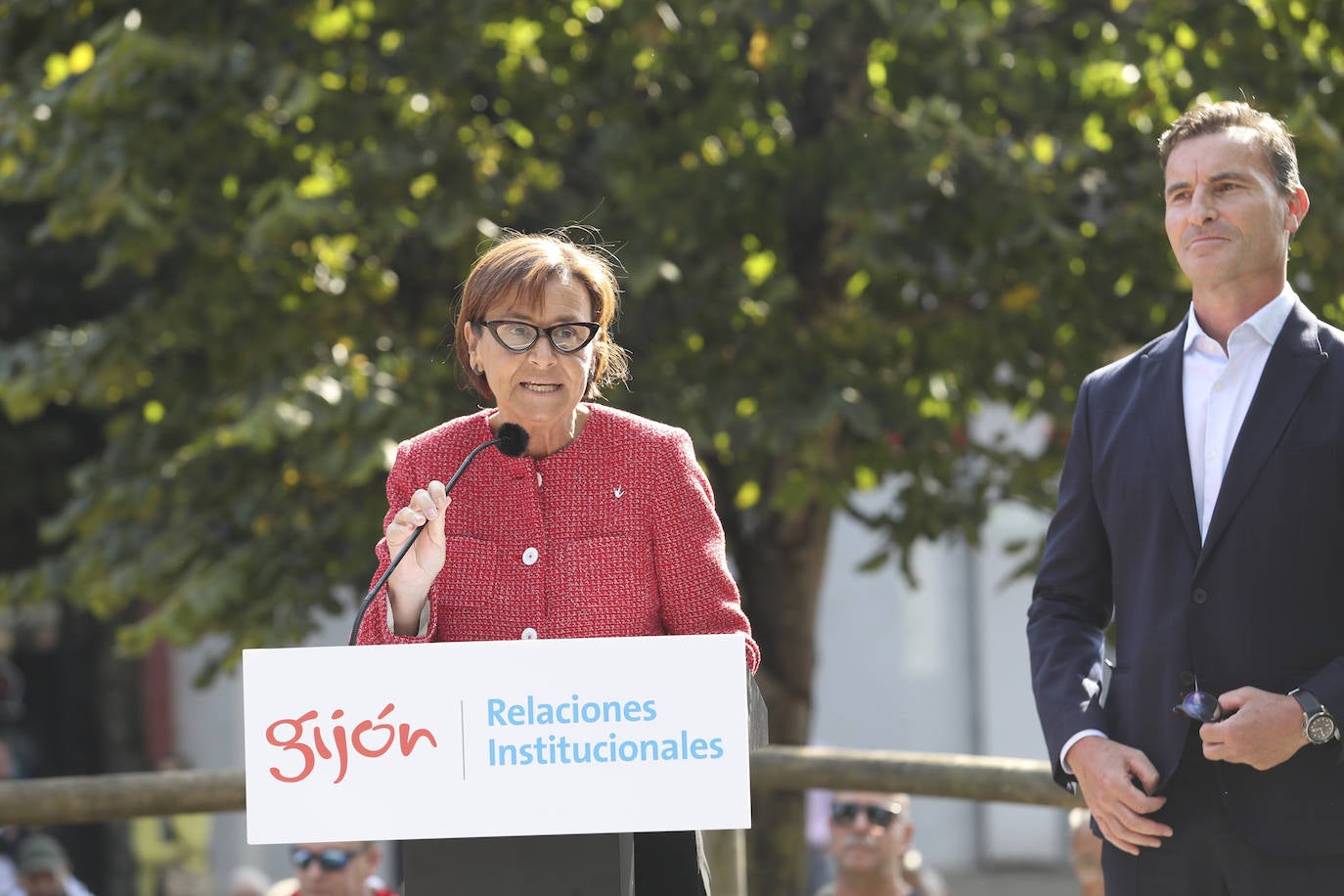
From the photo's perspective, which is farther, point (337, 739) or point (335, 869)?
point (335, 869)

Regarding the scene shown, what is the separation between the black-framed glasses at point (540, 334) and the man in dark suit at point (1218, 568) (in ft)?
3.02

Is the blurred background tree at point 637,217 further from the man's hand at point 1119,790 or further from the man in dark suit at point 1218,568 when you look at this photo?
the man's hand at point 1119,790

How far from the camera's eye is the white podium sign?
2342 millimetres

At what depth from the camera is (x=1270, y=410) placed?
277cm

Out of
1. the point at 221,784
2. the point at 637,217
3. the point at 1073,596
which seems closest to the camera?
the point at 1073,596

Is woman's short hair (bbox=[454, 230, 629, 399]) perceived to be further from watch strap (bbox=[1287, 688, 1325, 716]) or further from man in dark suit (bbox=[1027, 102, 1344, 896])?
watch strap (bbox=[1287, 688, 1325, 716])

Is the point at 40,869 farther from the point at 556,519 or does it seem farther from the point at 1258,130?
the point at 1258,130

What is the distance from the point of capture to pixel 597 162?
19.4 feet

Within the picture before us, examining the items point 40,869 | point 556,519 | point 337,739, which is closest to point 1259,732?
point 556,519

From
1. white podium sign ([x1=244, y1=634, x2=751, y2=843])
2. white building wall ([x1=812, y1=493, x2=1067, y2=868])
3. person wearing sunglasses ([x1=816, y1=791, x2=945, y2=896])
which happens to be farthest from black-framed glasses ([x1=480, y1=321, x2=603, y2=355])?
white building wall ([x1=812, y1=493, x2=1067, y2=868])

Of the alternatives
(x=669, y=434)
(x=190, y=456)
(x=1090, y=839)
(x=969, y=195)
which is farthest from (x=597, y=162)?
(x=669, y=434)

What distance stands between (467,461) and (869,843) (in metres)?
2.60

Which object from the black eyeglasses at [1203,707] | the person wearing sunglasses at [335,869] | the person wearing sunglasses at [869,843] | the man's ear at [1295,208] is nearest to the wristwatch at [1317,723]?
the black eyeglasses at [1203,707]

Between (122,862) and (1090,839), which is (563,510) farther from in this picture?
(122,862)
